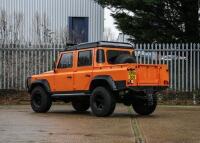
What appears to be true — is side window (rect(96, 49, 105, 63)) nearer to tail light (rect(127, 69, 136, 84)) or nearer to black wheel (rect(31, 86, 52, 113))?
tail light (rect(127, 69, 136, 84))

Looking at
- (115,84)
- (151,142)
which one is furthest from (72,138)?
(115,84)

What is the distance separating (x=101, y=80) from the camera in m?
16.7

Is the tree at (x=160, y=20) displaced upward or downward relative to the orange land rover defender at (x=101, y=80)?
upward

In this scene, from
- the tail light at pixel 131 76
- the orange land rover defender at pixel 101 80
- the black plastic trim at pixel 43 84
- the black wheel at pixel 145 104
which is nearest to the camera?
the tail light at pixel 131 76

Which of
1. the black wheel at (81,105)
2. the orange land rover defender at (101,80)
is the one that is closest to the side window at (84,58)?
the orange land rover defender at (101,80)

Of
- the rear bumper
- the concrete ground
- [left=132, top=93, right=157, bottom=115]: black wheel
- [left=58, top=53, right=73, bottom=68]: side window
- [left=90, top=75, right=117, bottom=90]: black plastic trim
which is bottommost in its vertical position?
the concrete ground

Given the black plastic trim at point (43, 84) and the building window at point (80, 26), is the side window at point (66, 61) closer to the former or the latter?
the black plastic trim at point (43, 84)

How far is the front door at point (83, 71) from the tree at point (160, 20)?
5638 millimetres

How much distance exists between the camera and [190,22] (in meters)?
23.3

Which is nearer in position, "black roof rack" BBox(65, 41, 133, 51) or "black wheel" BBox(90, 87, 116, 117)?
"black wheel" BBox(90, 87, 116, 117)

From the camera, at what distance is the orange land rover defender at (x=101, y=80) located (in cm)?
1620

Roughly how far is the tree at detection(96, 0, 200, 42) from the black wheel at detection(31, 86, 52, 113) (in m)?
5.71

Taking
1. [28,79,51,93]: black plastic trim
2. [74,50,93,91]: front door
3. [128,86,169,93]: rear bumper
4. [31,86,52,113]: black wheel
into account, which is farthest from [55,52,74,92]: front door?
[128,86,169,93]: rear bumper

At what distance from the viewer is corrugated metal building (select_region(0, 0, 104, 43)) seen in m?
29.0
